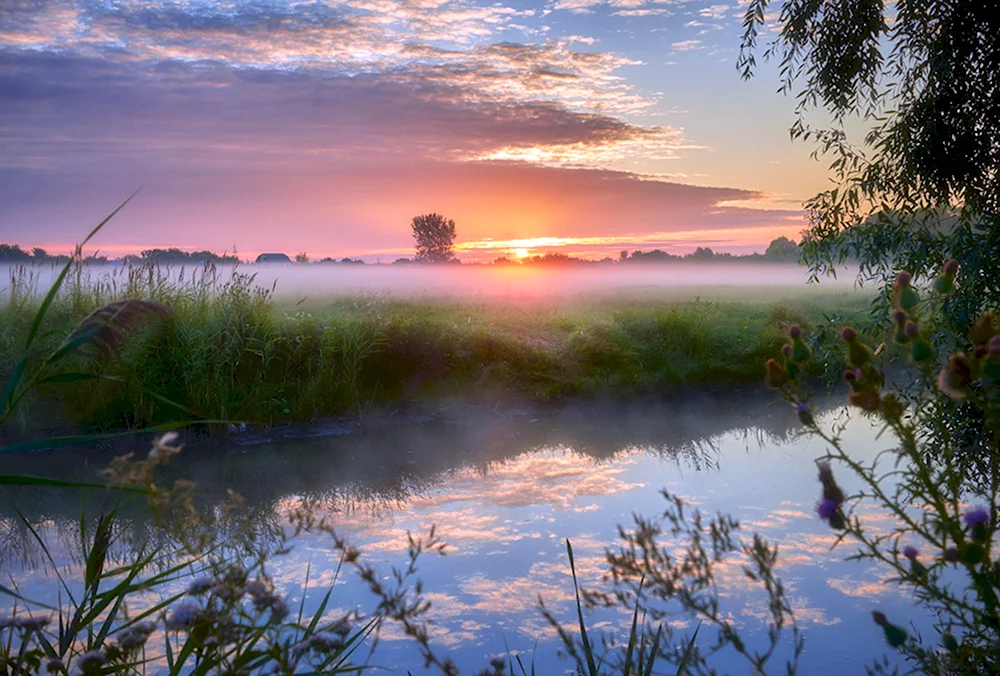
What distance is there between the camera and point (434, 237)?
41719 millimetres

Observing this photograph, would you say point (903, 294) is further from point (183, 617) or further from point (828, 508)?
point (183, 617)

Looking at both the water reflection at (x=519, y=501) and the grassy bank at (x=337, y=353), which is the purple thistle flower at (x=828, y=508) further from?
the grassy bank at (x=337, y=353)

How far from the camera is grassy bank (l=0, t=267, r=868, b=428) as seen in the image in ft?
24.6

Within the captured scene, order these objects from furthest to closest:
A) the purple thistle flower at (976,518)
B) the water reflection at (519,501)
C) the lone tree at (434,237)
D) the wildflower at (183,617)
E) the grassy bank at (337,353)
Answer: the lone tree at (434,237)
the grassy bank at (337,353)
the water reflection at (519,501)
the wildflower at (183,617)
the purple thistle flower at (976,518)

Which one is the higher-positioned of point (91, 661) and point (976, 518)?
point (976, 518)

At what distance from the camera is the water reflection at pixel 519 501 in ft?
12.5

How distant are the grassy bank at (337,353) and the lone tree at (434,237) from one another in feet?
98.4

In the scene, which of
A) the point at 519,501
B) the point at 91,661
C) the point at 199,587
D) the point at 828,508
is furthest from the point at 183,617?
the point at 519,501

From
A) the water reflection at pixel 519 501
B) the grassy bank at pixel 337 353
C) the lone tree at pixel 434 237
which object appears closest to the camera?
the water reflection at pixel 519 501

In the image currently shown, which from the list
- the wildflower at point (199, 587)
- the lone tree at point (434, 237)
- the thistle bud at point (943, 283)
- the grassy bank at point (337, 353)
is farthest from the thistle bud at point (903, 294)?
the lone tree at point (434, 237)

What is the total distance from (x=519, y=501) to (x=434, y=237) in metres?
36.8

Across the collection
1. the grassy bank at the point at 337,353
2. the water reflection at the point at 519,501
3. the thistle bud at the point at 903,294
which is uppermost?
the thistle bud at the point at 903,294

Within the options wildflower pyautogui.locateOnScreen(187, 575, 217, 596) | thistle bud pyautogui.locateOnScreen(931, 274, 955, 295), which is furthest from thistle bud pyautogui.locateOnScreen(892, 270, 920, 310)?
wildflower pyautogui.locateOnScreen(187, 575, 217, 596)

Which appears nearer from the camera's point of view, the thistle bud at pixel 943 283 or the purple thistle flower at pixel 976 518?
the purple thistle flower at pixel 976 518
